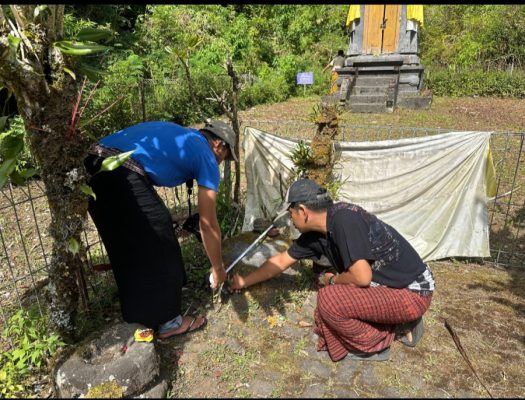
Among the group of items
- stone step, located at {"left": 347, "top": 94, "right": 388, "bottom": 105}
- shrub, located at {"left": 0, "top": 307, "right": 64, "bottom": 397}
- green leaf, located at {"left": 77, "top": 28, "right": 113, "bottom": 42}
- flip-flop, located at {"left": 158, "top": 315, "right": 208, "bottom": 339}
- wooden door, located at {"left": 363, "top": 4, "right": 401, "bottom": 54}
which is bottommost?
flip-flop, located at {"left": 158, "top": 315, "right": 208, "bottom": 339}

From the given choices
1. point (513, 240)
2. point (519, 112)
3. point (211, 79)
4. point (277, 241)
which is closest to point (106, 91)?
point (211, 79)

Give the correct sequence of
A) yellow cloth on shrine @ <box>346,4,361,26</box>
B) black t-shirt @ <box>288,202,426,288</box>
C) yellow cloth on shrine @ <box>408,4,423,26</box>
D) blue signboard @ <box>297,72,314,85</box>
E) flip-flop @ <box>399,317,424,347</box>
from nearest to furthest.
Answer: black t-shirt @ <box>288,202,426,288</box> → flip-flop @ <box>399,317,424,347</box> → yellow cloth on shrine @ <box>408,4,423,26</box> → yellow cloth on shrine @ <box>346,4,361,26</box> → blue signboard @ <box>297,72,314,85</box>

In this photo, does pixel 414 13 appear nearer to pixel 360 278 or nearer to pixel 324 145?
pixel 324 145

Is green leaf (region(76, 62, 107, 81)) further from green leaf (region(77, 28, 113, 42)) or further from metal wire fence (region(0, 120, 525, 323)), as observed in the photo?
metal wire fence (region(0, 120, 525, 323))

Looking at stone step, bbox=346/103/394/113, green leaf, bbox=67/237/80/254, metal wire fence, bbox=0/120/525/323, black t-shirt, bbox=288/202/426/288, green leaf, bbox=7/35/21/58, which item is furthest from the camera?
stone step, bbox=346/103/394/113

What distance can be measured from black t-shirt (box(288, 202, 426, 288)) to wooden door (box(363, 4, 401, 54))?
38.0 ft

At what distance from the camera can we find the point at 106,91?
8.00 meters

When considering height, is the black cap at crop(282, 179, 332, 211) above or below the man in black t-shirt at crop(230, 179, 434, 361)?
above

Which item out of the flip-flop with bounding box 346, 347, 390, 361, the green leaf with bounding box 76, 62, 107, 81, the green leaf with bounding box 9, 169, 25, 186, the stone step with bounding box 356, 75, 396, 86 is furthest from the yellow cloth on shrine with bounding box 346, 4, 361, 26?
the green leaf with bounding box 9, 169, 25, 186

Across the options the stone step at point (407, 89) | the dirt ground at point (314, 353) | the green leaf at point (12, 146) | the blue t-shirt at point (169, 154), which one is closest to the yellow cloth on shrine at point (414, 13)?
the stone step at point (407, 89)

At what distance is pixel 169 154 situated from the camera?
2.60 m

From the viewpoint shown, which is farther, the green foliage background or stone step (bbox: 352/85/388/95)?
stone step (bbox: 352/85/388/95)

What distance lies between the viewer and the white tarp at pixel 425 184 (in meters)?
4.00

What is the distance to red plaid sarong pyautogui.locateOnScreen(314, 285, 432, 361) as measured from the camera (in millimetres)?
2582
